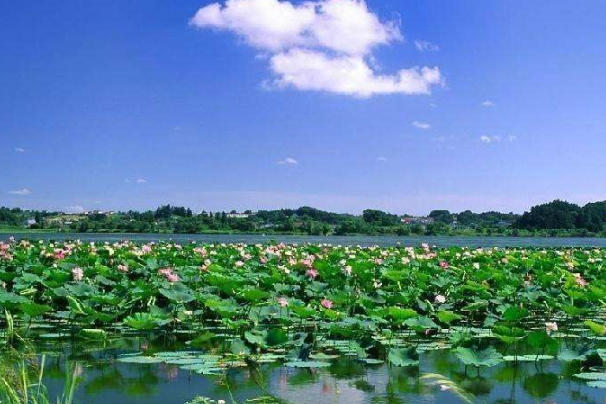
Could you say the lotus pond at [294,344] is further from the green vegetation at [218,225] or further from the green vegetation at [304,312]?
the green vegetation at [218,225]

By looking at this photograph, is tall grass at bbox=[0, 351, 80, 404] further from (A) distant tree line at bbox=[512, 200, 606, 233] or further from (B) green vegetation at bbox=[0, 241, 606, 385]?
(A) distant tree line at bbox=[512, 200, 606, 233]

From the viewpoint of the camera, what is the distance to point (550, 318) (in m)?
8.61

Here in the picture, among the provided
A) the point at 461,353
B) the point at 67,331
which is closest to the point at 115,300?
the point at 67,331

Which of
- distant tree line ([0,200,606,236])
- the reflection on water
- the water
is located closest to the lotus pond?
the reflection on water

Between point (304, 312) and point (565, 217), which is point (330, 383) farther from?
point (565, 217)

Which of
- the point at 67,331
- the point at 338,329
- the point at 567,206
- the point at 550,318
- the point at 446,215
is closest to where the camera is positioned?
the point at 338,329

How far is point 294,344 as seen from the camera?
592 centimetres

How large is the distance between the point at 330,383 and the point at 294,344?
107cm

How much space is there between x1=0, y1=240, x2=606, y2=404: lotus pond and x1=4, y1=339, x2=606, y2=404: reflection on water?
0.6 inches

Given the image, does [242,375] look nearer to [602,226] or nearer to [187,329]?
[187,329]

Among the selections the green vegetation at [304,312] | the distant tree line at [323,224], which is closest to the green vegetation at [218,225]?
the distant tree line at [323,224]

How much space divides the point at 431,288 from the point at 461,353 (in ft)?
13.1

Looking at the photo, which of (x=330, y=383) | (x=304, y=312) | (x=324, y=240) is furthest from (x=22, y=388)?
(x=324, y=240)

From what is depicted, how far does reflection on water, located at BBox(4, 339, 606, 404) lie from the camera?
454 centimetres
